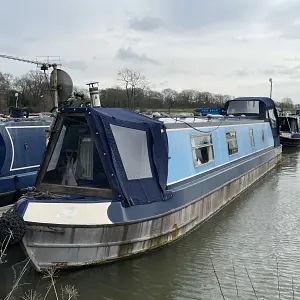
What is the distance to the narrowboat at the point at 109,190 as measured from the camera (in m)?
5.71

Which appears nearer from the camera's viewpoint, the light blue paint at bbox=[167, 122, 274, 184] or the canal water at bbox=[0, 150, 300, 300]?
the canal water at bbox=[0, 150, 300, 300]

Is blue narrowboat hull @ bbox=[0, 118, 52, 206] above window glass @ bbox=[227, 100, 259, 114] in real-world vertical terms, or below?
below

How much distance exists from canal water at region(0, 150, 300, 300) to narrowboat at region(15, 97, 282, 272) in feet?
0.76

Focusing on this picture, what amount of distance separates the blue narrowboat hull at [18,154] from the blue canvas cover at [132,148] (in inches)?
129

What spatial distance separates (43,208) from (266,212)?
20.6 feet

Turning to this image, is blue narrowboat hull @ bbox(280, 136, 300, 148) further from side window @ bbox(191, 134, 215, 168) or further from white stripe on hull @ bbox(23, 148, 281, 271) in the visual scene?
white stripe on hull @ bbox(23, 148, 281, 271)

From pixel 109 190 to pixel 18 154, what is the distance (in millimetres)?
3921

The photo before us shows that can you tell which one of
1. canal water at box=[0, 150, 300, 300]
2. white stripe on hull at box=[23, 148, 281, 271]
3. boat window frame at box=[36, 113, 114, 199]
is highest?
boat window frame at box=[36, 113, 114, 199]

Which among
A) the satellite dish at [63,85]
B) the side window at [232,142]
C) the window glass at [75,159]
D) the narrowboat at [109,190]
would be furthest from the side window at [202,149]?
the satellite dish at [63,85]

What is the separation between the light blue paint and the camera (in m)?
7.70

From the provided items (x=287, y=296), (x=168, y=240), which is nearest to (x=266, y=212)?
(x=168, y=240)

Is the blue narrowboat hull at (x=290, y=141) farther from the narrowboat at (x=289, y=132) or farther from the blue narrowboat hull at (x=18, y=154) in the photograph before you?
the blue narrowboat hull at (x=18, y=154)

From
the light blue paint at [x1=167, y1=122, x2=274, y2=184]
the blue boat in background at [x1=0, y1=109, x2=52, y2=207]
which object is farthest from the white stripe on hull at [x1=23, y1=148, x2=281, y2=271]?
the blue boat in background at [x1=0, y1=109, x2=52, y2=207]

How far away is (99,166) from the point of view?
21.1 ft
